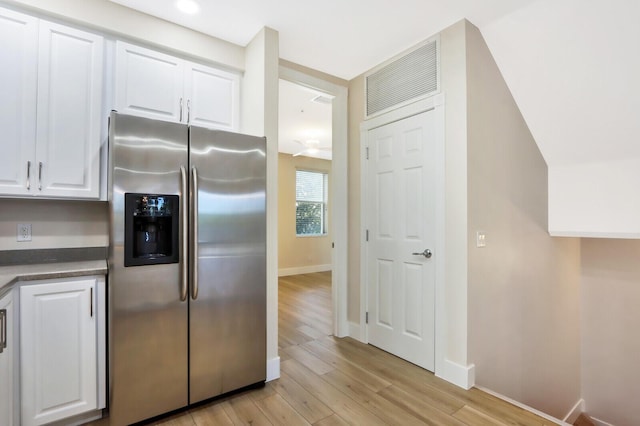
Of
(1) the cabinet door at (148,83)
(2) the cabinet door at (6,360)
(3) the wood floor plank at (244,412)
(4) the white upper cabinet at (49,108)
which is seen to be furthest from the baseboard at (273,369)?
(1) the cabinet door at (148,83)

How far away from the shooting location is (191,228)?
6.54ft

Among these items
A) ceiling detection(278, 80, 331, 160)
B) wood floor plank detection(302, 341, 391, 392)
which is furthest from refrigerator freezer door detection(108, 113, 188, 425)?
ceiling detection(278, 80, 331, 160)

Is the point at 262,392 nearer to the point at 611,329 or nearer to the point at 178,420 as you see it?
the point at 178,420

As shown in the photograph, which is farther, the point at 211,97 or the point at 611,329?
the point at 611,329

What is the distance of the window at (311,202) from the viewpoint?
7.11 metres

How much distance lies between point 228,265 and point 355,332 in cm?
175

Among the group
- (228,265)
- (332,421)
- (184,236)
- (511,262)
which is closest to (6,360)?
(184,236)

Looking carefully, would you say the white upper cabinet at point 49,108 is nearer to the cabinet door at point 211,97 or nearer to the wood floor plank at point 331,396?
the cabinet door at point 211,97

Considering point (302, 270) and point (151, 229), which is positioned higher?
point (151, 229)

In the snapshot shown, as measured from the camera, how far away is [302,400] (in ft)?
6.94

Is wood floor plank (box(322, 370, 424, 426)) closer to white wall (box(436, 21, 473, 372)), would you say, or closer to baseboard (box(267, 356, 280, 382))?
baseboard (box(267, 356, 280, 382))

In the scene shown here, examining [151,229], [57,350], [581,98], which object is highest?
[581,98]

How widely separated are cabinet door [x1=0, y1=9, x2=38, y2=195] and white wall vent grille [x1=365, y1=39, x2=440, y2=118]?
2586 mm

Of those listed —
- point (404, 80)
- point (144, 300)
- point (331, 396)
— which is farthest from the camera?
point (404, 80)
